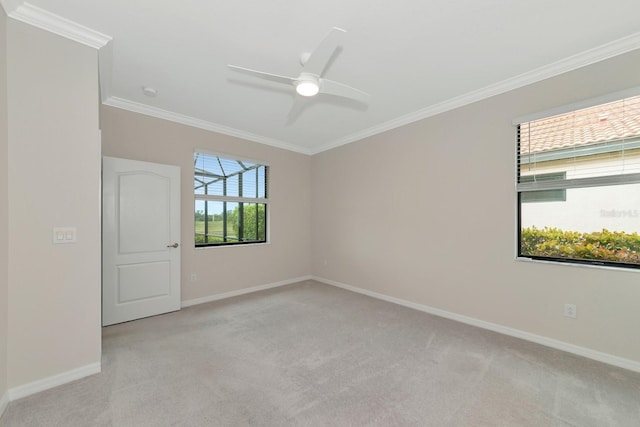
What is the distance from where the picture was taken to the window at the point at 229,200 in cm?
409

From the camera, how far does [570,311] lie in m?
2.48

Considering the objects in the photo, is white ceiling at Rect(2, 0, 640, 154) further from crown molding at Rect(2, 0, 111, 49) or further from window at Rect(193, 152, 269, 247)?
window at Rect(193, 152, 269, 247)

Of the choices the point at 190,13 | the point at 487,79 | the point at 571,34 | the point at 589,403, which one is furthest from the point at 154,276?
the point at 571,34

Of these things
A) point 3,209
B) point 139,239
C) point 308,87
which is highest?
point 308,87

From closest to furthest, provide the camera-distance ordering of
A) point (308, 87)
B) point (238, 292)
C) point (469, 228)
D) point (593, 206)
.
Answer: point (308, 87)
point (593, 206)
point (469, 228)
point (238, 292)

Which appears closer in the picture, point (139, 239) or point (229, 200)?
point (139, 239)

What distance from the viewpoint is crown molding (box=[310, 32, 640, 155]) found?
2219mm

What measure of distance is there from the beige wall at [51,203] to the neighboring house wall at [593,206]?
4.19m

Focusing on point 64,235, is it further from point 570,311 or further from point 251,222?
point 570,311

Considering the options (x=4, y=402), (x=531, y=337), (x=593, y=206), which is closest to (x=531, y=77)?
(x=593, y=206)

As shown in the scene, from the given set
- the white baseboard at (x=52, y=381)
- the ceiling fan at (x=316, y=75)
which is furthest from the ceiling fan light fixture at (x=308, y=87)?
the white baseboard at (x=52, y=381)

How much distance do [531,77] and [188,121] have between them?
4.24 meters

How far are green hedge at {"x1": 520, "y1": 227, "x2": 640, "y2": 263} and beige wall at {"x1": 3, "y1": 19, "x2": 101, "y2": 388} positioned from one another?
13.7 ft

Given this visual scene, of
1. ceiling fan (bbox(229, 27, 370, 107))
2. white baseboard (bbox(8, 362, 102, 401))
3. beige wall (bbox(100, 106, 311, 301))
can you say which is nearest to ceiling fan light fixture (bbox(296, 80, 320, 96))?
ceiling fan (bbox(229, 27, 370, 107))
